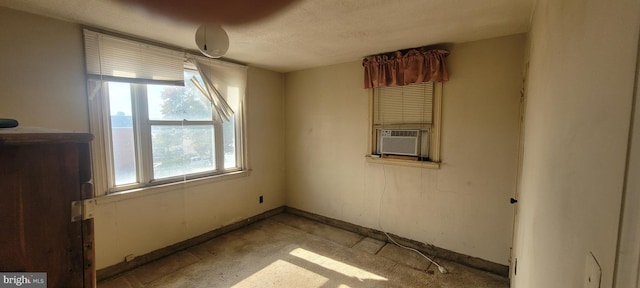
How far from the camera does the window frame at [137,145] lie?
7.07 feet

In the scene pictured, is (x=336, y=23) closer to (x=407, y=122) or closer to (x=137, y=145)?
(x=407, y=122)

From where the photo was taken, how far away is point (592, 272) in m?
0.47

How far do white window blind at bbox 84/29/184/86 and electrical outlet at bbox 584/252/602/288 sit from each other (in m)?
2.99

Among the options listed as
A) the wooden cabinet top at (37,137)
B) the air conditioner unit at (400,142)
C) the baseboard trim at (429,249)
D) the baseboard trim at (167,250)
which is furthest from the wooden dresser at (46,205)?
the baseboard trim at (429,249)

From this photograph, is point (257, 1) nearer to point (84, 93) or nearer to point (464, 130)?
point (84, 93)

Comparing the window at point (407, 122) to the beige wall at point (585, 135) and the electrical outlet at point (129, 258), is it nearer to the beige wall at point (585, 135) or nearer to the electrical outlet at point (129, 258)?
the beige wall at point (585, 135)

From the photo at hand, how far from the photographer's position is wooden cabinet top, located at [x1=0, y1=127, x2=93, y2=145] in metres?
0.62

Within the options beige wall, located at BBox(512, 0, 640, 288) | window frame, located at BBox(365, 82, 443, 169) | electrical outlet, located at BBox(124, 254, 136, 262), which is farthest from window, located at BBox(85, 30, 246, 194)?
beige wall, located at BBox(512, 0, 640, 288)

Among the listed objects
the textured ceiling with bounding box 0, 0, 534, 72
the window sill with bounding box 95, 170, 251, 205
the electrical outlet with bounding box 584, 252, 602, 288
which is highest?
the textured ceiling with bounding box 0, 0, 534, 72

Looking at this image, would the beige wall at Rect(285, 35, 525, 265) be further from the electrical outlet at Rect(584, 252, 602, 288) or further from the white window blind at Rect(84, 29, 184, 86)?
the electrical outlet at Rect(584, 252, 602, 288)

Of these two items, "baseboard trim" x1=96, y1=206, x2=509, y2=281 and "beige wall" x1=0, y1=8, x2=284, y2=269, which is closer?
"beige wall" x1=0, y1=8, x2=284, y2=269

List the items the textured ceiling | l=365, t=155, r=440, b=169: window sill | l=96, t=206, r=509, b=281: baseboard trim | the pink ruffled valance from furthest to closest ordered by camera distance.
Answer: l=365, t=155, r=440, b=169: window sill, the pink ruffled valance, l=96, t=206, r=509, b=281: baseboard trim, the textured ceiling

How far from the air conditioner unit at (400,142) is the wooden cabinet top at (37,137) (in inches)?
103

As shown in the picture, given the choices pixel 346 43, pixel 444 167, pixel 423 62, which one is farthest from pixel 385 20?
pixel 444 167
